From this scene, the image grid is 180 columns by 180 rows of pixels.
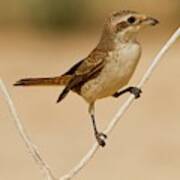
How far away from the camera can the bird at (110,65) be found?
465 cm

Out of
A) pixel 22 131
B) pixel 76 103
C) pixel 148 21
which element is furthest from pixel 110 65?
pixel 76 103

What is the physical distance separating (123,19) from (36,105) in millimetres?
9048

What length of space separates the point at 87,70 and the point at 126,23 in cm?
49

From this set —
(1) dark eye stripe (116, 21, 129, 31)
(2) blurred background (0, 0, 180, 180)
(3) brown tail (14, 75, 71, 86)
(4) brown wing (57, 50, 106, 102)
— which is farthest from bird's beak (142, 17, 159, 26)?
(2) blurred background (0, 0, 180, 180)

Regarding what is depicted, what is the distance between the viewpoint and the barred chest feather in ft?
15.4

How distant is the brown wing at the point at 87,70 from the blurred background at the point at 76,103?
475cm

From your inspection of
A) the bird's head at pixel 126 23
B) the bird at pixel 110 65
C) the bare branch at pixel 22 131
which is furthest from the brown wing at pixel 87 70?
the bare branch at pixel 22 131

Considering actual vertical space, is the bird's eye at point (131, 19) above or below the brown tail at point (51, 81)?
above

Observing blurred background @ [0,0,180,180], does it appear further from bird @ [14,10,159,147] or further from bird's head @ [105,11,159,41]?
bird's head @ [105,11,159,41]

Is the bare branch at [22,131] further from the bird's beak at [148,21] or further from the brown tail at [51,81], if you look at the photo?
the brown tail at [51,81]

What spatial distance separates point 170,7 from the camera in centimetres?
1709

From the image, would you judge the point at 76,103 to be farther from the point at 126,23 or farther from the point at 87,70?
the point at 126,23

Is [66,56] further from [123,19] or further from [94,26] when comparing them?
[123,19]

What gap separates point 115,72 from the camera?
479 cm
